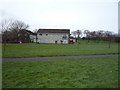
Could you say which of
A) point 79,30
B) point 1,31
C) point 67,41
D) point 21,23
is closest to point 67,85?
point 1,31

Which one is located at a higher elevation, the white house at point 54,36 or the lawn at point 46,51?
the white house at point 54,36

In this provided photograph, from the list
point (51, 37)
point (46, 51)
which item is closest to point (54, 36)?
point (51, 37)

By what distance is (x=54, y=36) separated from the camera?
171 feet

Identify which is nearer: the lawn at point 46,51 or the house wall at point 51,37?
the lawn at point 46,51

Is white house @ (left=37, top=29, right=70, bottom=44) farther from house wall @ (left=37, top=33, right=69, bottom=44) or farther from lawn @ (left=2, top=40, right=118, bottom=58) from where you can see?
lawn @ (left=2, top=40, right=118, bottom=58)

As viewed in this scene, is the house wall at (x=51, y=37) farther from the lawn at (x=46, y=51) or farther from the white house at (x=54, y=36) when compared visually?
the lawn at (x=46, y=51)

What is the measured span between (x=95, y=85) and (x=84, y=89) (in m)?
0.58

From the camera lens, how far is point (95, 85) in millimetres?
4094

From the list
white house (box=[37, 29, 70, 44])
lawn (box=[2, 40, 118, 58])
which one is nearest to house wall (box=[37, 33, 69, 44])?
white house (box=[37, 29, 70, 44])

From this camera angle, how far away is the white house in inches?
2034

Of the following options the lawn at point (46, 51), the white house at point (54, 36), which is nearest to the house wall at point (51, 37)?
the white house at point (54, 36)

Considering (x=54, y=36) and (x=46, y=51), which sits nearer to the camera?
(x=46, y=51)

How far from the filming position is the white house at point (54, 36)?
51.7 m

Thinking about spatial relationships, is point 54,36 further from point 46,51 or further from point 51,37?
point 46,51
